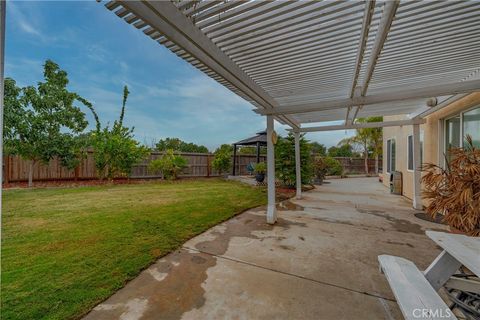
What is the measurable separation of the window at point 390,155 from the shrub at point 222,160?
26.8 feet

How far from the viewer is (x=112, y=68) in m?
10.7

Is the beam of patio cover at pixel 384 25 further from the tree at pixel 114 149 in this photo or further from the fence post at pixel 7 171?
the fence post at pixel 7 171

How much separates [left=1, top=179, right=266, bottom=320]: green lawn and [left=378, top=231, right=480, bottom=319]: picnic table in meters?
2.45

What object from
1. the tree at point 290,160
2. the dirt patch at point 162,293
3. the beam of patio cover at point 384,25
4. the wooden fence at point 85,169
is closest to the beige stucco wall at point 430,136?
the beam of patio cover at point 384,25

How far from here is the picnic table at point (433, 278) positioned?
1.35 m

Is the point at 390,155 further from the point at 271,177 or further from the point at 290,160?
the point at 271,177

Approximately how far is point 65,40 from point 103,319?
9.08m

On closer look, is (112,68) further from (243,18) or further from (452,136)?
(452,136)

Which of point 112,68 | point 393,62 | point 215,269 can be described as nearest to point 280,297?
point 215,269

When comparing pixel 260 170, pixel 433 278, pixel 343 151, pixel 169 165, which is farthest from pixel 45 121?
pixel 343 151

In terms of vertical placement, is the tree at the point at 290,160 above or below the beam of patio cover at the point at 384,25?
below

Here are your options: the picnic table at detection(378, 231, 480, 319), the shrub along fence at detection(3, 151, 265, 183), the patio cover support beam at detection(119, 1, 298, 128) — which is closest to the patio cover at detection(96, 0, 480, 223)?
the patio cover support beam at detection(119, 1, 298, 128)

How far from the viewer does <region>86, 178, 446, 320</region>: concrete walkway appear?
1971mm

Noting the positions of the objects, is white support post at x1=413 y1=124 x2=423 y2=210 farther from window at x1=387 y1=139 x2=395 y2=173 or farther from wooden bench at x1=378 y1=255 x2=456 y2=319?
wooden bench at x1=378 y1=255 x2=456 y2=319
